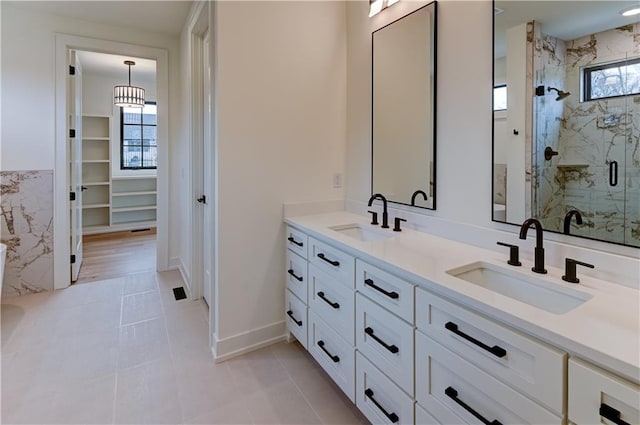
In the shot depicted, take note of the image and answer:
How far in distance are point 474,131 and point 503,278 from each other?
28.7 inches

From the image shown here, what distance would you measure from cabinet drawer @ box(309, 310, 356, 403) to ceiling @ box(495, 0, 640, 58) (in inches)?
61.1

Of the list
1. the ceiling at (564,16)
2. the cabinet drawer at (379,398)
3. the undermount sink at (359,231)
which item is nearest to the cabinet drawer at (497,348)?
the cabinet drawer at (379,398)

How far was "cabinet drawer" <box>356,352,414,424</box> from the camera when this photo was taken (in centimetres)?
134

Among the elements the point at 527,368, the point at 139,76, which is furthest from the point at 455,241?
the point at 139,76

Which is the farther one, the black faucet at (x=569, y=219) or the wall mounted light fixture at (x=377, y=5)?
the wall mounted light fixture at (x=377, y=5)

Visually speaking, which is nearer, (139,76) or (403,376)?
(403,376)

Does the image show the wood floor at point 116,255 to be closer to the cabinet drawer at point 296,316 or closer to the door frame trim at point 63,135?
the door frame trim at point 63,135

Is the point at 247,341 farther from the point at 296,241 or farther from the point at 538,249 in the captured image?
the point at 538,249

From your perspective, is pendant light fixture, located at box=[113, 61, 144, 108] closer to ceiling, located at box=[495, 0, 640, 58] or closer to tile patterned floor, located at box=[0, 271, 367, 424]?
tile patterned floor, located at box=[0, 271, 367, 424]

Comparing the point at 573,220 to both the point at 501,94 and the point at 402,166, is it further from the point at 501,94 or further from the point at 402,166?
the point at 402,166

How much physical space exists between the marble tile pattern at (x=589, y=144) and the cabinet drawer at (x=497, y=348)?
0.64m

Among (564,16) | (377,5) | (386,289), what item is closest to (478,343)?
(386,289)

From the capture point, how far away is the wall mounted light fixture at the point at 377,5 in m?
2.12

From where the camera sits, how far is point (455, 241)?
1773 millimetres
